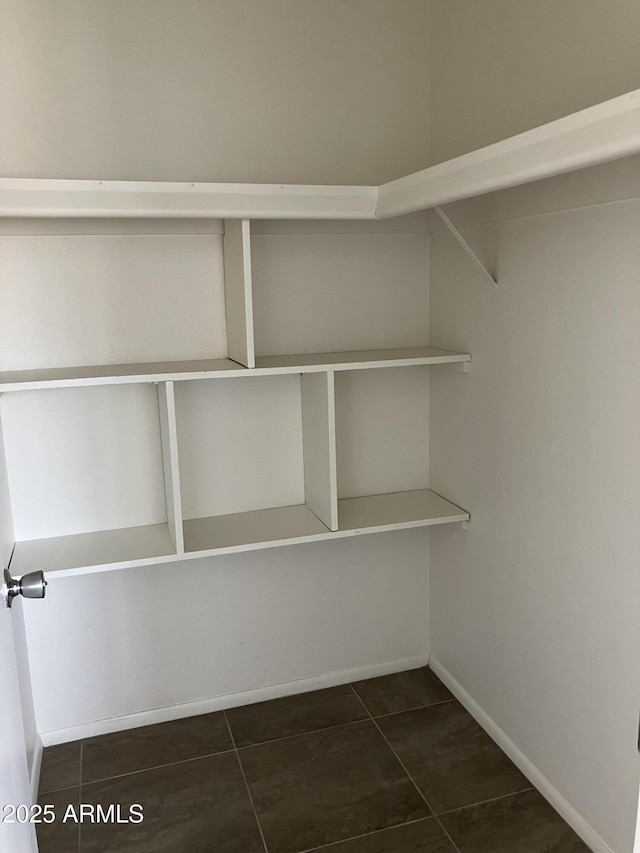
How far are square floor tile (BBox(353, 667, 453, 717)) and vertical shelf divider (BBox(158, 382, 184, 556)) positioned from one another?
3.17 feet

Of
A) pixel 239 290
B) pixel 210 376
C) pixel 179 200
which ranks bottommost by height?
pixel 210 376

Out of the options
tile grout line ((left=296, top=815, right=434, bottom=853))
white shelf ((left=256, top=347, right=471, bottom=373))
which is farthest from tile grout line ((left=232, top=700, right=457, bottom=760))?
white shelf ((left=256, top=347, right=471, bottom=373))

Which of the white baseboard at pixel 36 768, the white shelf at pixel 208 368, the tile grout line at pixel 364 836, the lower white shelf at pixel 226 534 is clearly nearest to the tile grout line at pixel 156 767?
the white baseboard at pixel 36 768

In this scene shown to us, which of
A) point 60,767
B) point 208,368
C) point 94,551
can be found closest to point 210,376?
point 208,368

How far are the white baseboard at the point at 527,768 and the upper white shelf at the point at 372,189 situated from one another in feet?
5.27

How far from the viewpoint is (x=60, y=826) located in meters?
2.05

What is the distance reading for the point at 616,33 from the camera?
5.29ft

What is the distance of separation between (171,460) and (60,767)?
1050 mm

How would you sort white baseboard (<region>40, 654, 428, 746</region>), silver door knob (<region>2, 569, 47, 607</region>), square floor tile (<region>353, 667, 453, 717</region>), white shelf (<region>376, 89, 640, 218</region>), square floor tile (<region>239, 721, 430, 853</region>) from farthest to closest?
square floor tile (<region>353, 667, 453, 717</region>), white baseboard (<region>40, 654, 428, 746</region>), square floor tile (<region>239, 721, 430, 853</region>), silver door knob (<region>2, 569, 47, 607</region>), white shelf (<region>376, 89, 640, 218</region>)

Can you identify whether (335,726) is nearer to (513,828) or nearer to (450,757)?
(450,757)

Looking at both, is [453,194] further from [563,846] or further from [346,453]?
[563,846]

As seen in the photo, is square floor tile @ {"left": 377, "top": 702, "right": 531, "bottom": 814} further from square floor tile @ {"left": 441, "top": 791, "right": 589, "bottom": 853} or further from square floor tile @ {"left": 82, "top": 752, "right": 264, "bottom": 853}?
square floor tile @ {"left": 82, "top": 752, "right": 264, "bottom": 853}

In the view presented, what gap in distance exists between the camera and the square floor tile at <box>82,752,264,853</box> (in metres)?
1.97

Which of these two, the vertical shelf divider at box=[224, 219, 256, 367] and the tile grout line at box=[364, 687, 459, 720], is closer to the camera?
the vertical shelf divider at box=[224, 219, 256, 367]
